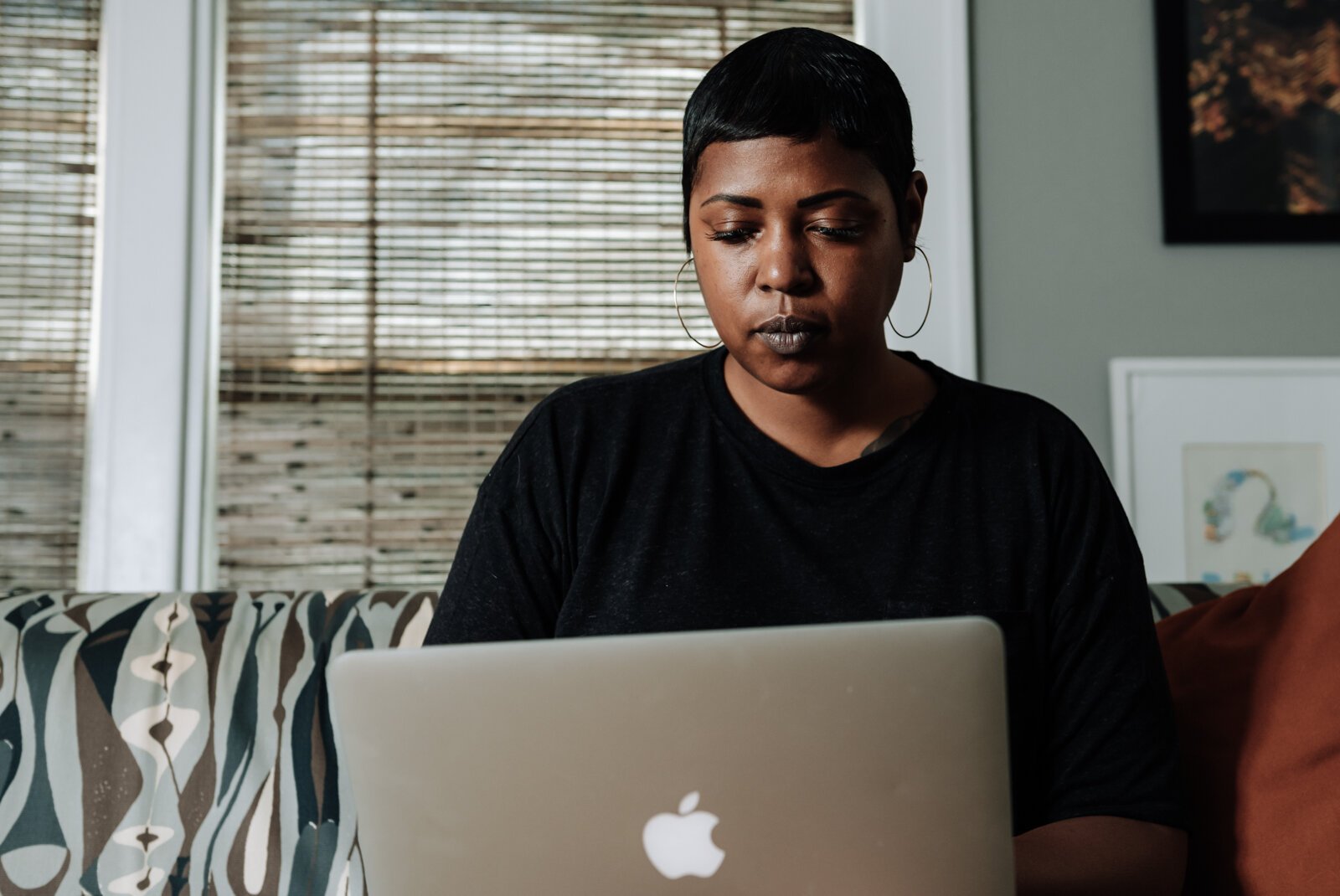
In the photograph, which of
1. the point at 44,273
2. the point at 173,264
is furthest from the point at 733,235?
the point at 44,273

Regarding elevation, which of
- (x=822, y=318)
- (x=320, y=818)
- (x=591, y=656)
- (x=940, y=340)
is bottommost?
(x=320, y=818)

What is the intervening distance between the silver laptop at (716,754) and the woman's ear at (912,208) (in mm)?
528

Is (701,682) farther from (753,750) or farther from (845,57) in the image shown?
(845,57)

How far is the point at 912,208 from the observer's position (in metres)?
1.07

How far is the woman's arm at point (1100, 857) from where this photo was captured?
0.85m

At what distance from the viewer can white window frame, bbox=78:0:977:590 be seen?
1.77 meters

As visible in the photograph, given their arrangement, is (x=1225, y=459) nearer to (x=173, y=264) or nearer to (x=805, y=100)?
(x=805, y=100)

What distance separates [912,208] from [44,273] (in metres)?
1.40

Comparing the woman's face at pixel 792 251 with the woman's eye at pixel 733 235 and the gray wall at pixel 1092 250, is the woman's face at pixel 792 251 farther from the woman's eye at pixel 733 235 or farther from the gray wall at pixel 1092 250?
the gray wall at pixel 1092 250

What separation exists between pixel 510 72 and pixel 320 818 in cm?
120

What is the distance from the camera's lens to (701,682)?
1.97 ft

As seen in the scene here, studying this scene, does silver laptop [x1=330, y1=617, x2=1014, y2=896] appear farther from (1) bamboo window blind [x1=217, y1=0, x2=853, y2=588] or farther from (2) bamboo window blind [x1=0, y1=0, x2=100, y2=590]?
(2) bamboo window blind [x1=0, y1=0, x2=100, y2=590]

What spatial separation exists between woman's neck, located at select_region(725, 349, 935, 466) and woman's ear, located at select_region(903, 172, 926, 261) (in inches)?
3.9

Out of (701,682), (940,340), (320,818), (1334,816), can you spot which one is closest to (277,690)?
(320,818)
